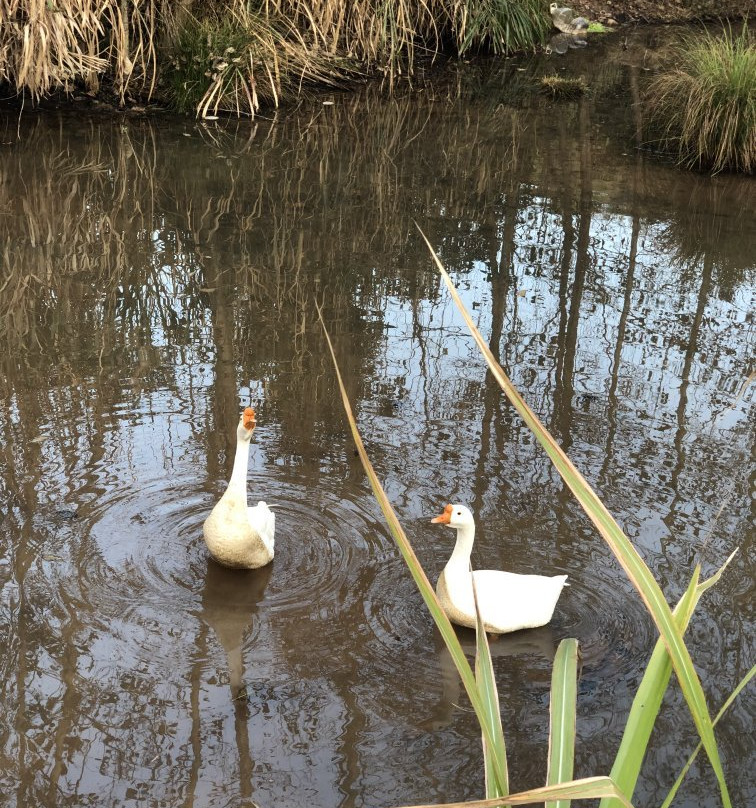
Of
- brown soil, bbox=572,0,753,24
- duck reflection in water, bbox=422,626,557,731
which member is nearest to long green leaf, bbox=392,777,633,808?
duck reflection in water, bbox=422,626,557,731

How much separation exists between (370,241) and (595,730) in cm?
614

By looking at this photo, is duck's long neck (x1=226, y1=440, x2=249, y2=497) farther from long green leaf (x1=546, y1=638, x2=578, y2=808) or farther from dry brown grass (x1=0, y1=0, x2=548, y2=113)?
dry brown grass (x1=0, y1=0, x2=548, y2=113)

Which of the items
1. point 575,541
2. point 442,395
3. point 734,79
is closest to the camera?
point 575,541

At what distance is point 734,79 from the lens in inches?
429

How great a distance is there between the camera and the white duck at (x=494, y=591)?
172 inches

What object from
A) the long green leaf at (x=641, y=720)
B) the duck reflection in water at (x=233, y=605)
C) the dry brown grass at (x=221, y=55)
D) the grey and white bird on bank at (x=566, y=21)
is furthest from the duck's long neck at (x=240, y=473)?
the grey and white bird on bank at (x=566, y=21)

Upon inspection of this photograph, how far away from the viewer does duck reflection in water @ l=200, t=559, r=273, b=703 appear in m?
4.27

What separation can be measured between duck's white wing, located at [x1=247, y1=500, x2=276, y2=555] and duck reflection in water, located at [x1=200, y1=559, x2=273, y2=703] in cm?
17

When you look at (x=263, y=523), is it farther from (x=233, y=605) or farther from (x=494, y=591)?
(x=494, y=591)

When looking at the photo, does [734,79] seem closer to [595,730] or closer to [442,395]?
[442,395]

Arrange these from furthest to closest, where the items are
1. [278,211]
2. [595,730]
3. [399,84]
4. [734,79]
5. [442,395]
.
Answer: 1. [399,84]
2. [734,79]
3. [278,211]
4. [442,395]
5. [595,730]

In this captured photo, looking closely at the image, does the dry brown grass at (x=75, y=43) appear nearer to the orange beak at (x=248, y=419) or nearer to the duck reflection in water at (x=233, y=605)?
the orange beak at (x=248, y=419)

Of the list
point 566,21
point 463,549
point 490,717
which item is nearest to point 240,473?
point 463,549

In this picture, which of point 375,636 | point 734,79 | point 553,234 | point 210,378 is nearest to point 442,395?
point 210,378
